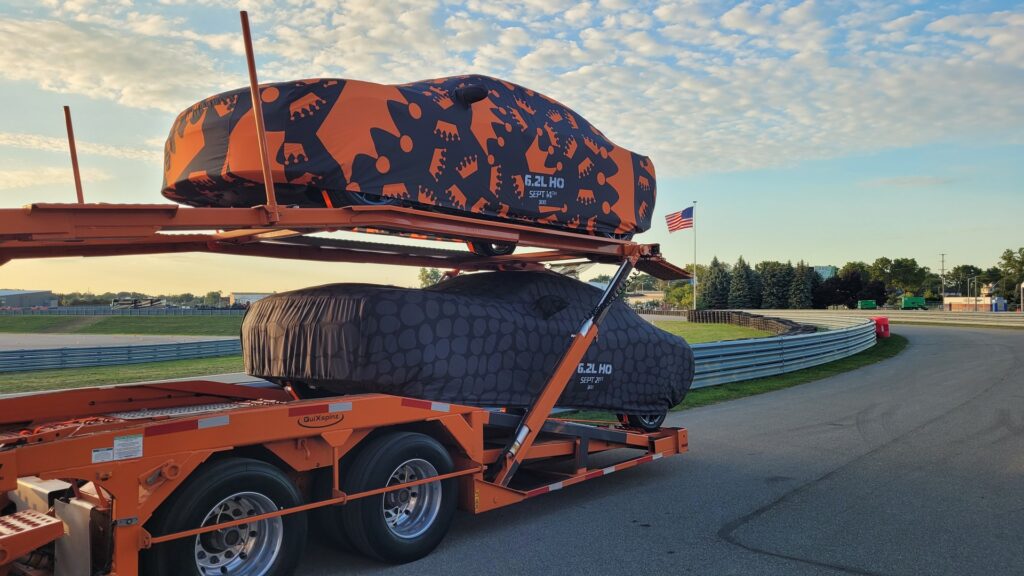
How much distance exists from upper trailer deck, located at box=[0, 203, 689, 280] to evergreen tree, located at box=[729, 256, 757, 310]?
95.3 m

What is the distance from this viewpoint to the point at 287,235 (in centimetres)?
486

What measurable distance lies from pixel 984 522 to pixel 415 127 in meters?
5.28

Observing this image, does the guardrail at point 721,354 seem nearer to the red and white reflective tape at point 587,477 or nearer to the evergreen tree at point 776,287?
the red and white reflective tape at point 587,477

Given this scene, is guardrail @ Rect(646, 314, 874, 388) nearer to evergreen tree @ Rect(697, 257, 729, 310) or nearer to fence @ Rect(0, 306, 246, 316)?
fence @ Rect(0, 306, 246, 316)

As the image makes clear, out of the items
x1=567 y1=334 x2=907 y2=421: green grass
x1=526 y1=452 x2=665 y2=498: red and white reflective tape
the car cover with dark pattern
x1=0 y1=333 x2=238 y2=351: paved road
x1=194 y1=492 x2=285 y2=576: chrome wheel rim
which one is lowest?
x1=567 y1=334 x2=907 y2=421: green grass

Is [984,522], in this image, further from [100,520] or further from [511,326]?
[100,520]

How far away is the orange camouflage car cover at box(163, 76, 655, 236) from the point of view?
4.62 m

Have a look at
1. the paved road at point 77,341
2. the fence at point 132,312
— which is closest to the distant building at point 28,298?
the fence at point 132,312

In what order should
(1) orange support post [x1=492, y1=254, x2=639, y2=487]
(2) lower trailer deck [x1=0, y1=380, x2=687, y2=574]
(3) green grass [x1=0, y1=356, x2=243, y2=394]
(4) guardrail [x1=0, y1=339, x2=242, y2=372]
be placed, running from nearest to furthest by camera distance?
(2) lower trailer deck [x1=0, y1=380, x2=687, y2=574] < (1) orange support post [x1=492, y1=254, x2=639, y2=487] < (3) green grass [x1=0, y1=356, x2=243, y2=394] < (4) guardrail [x1=0, y1=339, x2=242, y2=372]

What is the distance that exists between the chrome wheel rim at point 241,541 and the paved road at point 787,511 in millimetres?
538

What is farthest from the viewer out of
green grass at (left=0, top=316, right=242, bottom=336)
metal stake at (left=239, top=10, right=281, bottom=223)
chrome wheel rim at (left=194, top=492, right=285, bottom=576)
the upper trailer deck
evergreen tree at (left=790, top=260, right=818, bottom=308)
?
evergreen tree at (left=790, top=260, right=818, bottom=308)

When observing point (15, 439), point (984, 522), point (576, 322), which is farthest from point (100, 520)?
point (984, 522)

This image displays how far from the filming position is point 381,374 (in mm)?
5199

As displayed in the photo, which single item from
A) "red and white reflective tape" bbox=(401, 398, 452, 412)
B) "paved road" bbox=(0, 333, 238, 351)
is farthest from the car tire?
"paved road" bbox=(0, 333, 238, 351)
